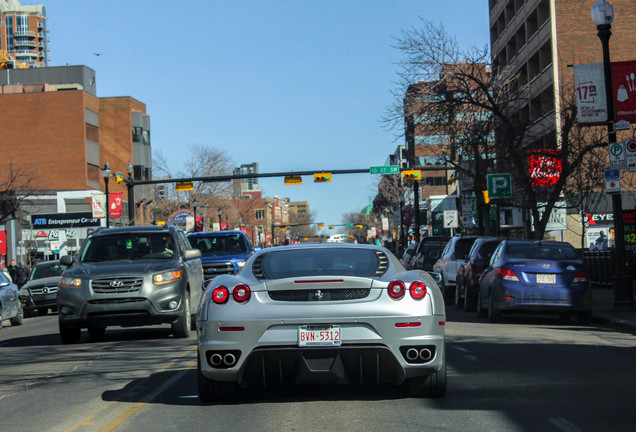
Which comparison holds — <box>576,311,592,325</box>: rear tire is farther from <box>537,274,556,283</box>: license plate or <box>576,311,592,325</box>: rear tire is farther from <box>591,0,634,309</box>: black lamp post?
<box>591,0,634,309</box>: black lamp post

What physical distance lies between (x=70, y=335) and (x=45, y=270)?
14195 mm

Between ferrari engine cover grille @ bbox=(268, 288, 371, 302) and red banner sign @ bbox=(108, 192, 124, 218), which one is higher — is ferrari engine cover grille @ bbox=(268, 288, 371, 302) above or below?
below

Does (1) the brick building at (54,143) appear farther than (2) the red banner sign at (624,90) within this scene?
Yes

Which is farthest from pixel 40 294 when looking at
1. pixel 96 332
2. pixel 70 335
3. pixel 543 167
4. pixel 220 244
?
pixel 543 167

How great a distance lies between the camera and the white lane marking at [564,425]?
659 cm

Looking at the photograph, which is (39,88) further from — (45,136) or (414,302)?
(414,302)

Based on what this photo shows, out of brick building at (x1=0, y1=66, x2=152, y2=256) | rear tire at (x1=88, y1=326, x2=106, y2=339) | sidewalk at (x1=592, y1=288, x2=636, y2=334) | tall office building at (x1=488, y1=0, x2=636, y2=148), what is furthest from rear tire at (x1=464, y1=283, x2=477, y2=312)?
brick building at (x1=0, y1=66, x2=152, y2=256)

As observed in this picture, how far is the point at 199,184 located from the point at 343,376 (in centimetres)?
6711

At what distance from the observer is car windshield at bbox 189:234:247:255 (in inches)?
928

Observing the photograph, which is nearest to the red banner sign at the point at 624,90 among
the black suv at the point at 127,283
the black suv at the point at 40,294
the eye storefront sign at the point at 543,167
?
the eye storefront sign at the point at 543,167

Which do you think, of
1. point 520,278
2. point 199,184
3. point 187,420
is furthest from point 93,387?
point 199,184

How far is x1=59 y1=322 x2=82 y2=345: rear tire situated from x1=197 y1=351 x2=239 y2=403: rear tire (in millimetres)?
7244

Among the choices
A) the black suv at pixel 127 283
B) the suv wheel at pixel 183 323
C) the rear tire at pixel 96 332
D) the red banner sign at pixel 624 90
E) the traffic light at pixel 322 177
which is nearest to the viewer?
the black suv at pixel 127 283

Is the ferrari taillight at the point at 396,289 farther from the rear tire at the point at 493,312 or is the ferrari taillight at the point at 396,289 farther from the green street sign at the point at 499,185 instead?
the green street sign at the point at 499,185
